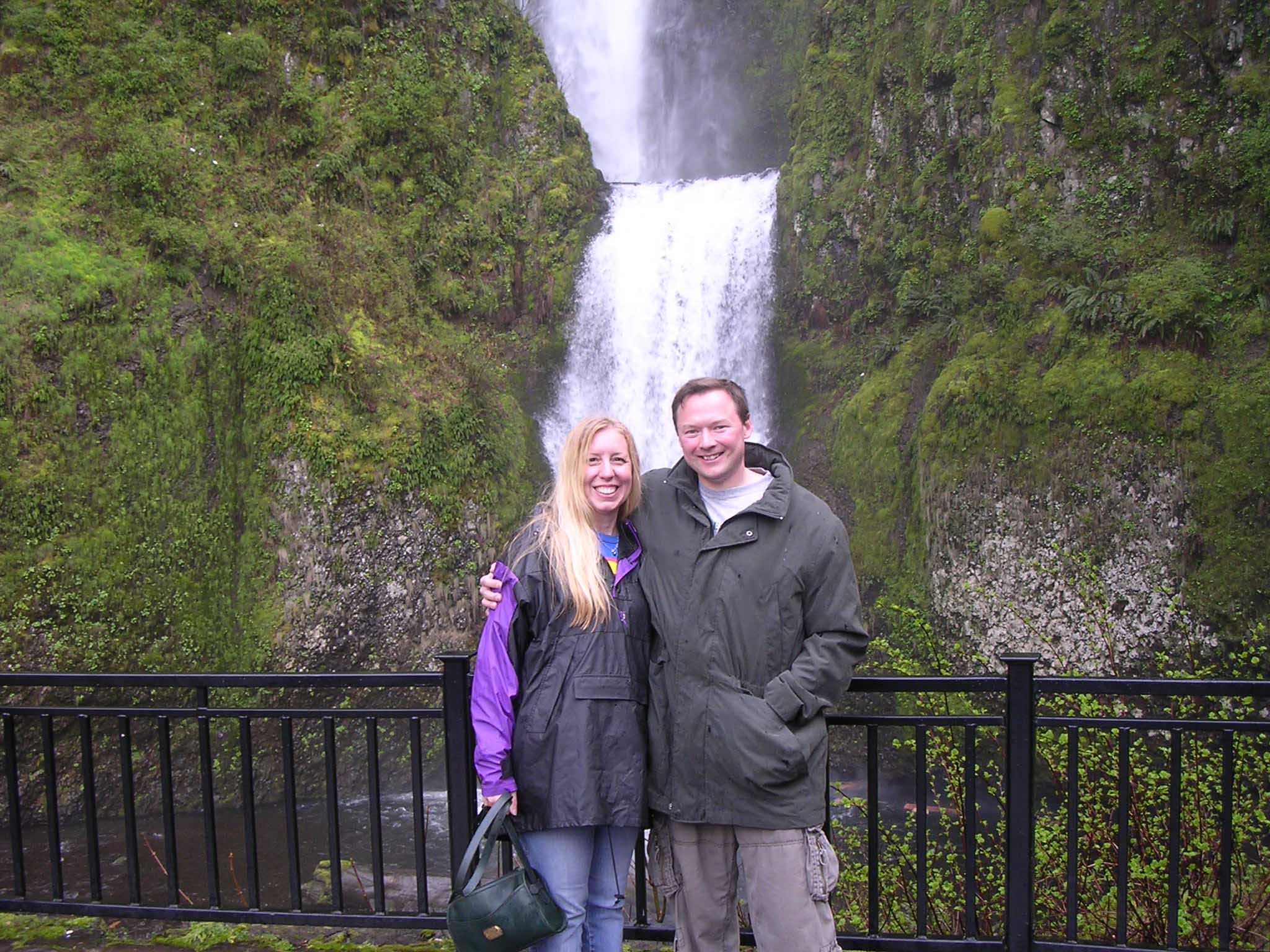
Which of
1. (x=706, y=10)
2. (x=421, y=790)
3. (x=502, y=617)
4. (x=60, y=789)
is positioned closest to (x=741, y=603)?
(x=502, y=617)

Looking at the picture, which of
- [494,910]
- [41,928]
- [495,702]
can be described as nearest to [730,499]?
[495,702]

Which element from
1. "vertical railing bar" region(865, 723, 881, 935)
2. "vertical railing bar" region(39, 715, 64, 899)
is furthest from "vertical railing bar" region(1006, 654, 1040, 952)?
"vertical railing bar" region(39, 715, 64, 899)

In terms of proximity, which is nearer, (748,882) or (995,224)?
(748,882)

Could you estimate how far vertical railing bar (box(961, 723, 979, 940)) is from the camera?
3.33m

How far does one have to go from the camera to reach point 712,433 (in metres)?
2.87

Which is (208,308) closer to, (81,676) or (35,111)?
(35,111)

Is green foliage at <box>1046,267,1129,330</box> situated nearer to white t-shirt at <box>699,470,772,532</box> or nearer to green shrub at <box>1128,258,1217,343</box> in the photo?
green shrub at <box>1128,258,1217,343</box>

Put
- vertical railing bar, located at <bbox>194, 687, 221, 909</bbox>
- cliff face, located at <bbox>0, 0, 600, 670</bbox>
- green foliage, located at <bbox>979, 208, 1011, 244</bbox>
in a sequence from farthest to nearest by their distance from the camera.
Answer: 1. green foliage, located at <bbox>979, 208, 1011, 244</bbox>
2. cliff face, located at <bbox>0, 0, 600, 670</bbox>
3. vertical railing bar, located at <bbox>194, 687, 221, 909</bbox>

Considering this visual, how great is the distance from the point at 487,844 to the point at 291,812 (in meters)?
1.55

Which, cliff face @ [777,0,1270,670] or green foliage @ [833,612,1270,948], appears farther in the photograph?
cliff face @ [777,0,1270,670]

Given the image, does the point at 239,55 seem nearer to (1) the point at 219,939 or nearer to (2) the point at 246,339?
(2) the point at 246,339

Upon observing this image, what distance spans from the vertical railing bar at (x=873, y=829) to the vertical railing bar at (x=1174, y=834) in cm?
111

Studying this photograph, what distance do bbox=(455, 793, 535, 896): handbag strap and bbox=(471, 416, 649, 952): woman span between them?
0.20 feet

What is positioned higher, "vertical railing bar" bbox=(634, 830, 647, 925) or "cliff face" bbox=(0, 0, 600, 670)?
"cliff face" bbox=(0, 0, 600, 670)
